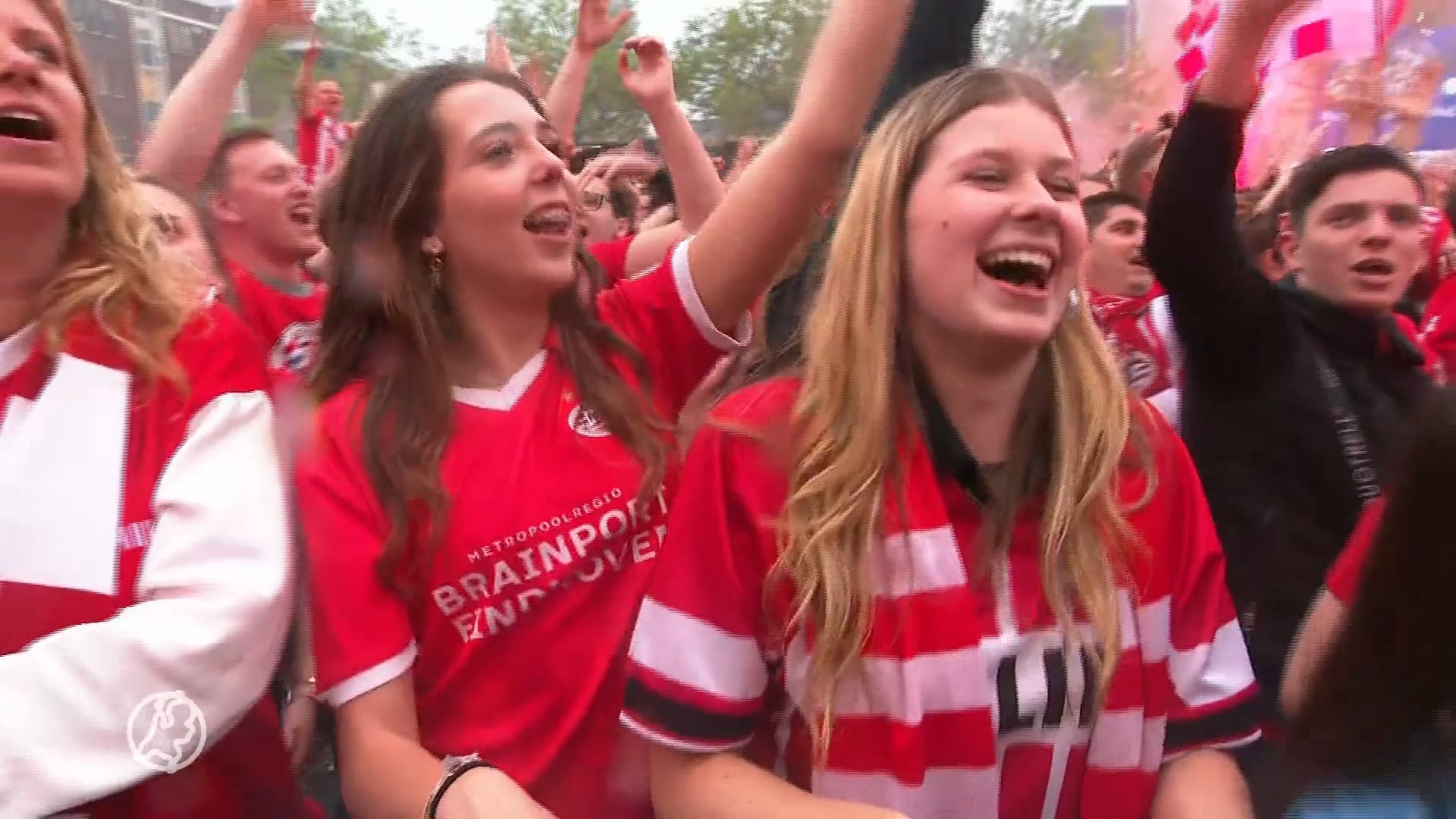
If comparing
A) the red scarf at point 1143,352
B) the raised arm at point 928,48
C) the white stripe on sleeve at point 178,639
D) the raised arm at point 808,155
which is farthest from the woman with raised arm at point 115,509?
the red scarf at point 1143,352

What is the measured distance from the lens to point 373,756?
1.24m

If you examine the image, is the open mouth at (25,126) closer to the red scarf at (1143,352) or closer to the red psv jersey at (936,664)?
the red psv jersey at (936,664)

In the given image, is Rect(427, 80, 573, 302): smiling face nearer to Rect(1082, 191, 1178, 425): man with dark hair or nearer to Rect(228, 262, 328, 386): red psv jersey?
Rect(228, 262, 328, 386): red psv jersey

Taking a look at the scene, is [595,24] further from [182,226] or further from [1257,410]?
[1257,410]

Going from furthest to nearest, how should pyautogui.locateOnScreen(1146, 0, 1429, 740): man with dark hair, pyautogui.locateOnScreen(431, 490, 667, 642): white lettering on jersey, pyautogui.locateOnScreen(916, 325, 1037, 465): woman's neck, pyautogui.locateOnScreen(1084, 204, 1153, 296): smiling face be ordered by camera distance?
1. pyautogui.locateOnScreen(1084, 204, 1153, 296): smiling face
2. pyautogui.locateOnScreen(1146, 0, 1429, 740): man with dark hair
3. pyautogui.locateOnScreen(431, 490, 667, 642): white lettering on jersey
4. pyautogui.locateOnScreen(916, 325, 1037, 465): woman's neck

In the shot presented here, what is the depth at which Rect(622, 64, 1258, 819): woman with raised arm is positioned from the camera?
43.3 inches

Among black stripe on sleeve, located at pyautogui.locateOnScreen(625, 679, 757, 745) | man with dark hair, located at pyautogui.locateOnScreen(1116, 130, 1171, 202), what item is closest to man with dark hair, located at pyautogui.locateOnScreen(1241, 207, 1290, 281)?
man with dark hair, located at pyautogui.locateOnScreen(1116, 130, 1171, 202)

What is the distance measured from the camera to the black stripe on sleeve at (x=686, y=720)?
3.70 feet

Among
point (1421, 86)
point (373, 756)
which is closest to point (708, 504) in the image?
point (373, 756)

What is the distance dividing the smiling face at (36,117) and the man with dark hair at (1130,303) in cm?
115

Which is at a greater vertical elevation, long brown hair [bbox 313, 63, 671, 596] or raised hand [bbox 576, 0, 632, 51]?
raised hand [bbox 576, 0, 632, 51]

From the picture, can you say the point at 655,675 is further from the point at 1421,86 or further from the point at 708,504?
the point at 1421,86

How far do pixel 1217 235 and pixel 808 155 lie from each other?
75cm

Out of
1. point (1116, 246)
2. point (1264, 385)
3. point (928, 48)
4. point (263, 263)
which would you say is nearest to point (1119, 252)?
point (1116, 246)
